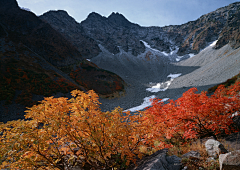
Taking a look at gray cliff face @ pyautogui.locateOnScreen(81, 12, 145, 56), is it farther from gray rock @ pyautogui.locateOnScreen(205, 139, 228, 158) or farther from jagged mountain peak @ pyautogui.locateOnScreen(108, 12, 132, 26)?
gray rock @ pyautogui.locateOnScreen(205, 139, 228, 158)

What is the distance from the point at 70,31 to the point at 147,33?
90033 mm

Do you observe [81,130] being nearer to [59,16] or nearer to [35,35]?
[35,35]

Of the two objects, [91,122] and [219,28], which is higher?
[219,28]

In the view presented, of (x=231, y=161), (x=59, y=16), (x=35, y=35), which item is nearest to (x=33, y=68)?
(x=35, y=35)

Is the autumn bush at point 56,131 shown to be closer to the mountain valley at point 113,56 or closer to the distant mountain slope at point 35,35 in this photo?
the mountain valley at point 113,56

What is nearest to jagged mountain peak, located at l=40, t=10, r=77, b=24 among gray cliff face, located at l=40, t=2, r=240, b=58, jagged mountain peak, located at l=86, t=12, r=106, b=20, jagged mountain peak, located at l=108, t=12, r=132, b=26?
gray cliff face, located at l=40, t=2, r=240, b=58

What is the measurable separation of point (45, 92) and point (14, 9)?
54.6 metres

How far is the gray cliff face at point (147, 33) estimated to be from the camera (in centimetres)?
7056

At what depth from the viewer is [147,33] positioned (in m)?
124

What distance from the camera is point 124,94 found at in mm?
38469

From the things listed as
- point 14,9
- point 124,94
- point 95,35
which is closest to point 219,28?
point 124,94

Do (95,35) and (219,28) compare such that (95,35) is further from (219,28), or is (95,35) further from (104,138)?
(104,138)

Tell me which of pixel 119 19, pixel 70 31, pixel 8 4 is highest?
pixel 119 19

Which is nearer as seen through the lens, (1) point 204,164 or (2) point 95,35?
(1) point 204,164
